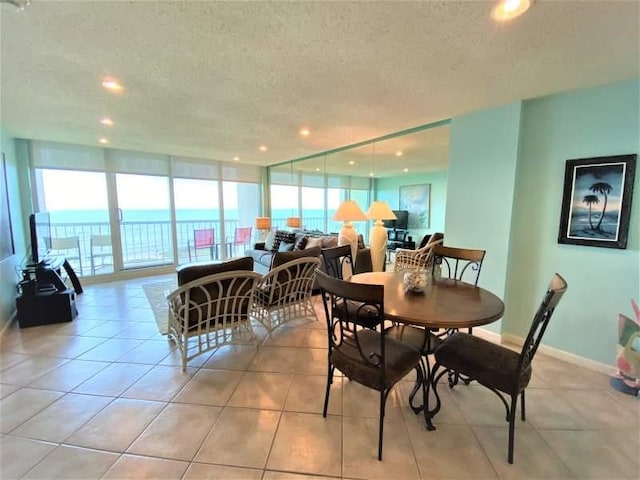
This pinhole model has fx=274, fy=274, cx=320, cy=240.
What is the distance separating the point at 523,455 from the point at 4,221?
17.4 feet

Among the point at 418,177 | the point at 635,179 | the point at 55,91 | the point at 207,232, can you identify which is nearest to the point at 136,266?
the point at 207,232

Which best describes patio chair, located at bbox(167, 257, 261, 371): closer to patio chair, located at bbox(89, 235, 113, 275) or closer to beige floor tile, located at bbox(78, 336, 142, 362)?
beige floor tile, located at bbox(78, 336, 142, 362)

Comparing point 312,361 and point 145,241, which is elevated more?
point 145,241

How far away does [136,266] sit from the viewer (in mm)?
5648

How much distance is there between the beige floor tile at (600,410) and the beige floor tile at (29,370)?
408cm

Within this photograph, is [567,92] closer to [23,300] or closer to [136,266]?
[23,300]

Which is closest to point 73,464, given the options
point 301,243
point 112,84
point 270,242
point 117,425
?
point 117,425

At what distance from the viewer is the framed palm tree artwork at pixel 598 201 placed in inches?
86.2

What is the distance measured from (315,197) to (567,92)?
6201mm

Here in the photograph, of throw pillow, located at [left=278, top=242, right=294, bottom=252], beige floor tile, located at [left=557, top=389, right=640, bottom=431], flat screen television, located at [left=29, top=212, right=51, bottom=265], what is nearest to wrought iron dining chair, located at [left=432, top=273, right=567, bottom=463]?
beige floor tile, located at [left=557, top=389, right=640, bottom=431]

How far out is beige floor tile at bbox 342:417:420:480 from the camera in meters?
1.42

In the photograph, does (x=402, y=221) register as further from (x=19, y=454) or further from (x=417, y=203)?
(x=19, y=454)

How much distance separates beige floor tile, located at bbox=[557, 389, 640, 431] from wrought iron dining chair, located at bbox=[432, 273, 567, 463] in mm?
507

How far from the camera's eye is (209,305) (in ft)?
7.61
